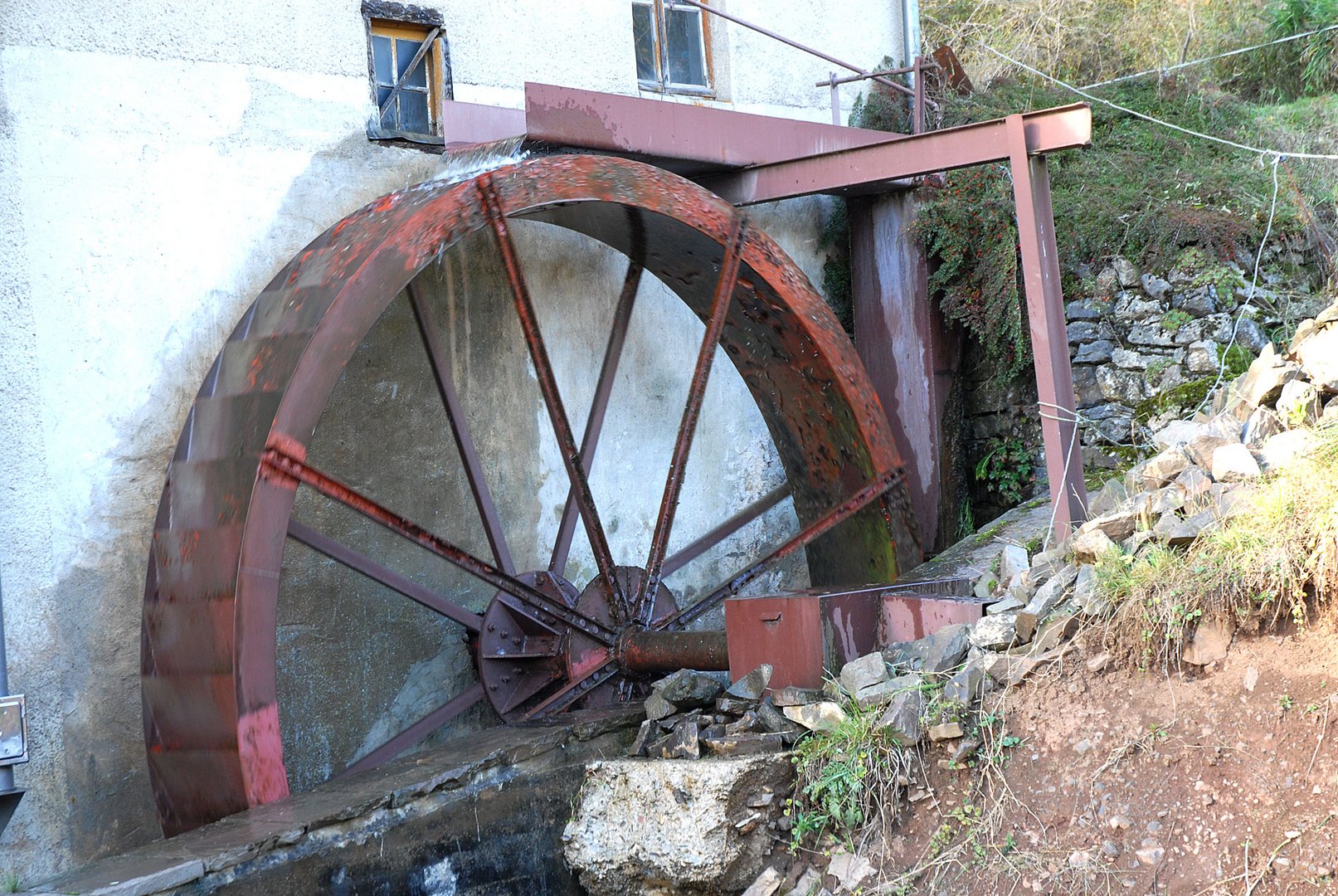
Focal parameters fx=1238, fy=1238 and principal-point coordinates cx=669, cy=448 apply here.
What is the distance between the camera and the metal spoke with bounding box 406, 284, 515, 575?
5215 mm

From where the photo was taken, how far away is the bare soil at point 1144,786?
3.12 metres

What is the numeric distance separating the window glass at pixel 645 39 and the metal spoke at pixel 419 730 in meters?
3.20

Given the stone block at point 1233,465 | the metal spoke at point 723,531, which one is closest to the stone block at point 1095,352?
the metal spoke at point 723,531

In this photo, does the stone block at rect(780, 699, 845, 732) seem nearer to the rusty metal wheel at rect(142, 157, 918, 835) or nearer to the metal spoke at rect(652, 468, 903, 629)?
the rusty metal wheel at rect(142, 157, 918, 835)

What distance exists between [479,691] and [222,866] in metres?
2.02

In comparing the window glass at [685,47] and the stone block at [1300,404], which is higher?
the window glass at [685,47]

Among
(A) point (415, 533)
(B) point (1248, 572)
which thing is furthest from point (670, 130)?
(B) point (1248, 572)

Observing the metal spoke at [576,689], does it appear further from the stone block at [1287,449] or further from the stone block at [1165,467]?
the stone block at [1287,449]

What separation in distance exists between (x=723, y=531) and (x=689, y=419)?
110 cm

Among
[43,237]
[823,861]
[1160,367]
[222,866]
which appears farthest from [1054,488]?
[43,237]

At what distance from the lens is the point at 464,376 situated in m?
5.58

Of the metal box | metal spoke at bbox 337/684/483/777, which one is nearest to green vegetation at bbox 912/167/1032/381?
metal spoke at bbox 337/684/483/777

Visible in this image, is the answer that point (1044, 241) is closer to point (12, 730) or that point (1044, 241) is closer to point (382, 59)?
point (382, 59)

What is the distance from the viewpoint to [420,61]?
545 centimetres
